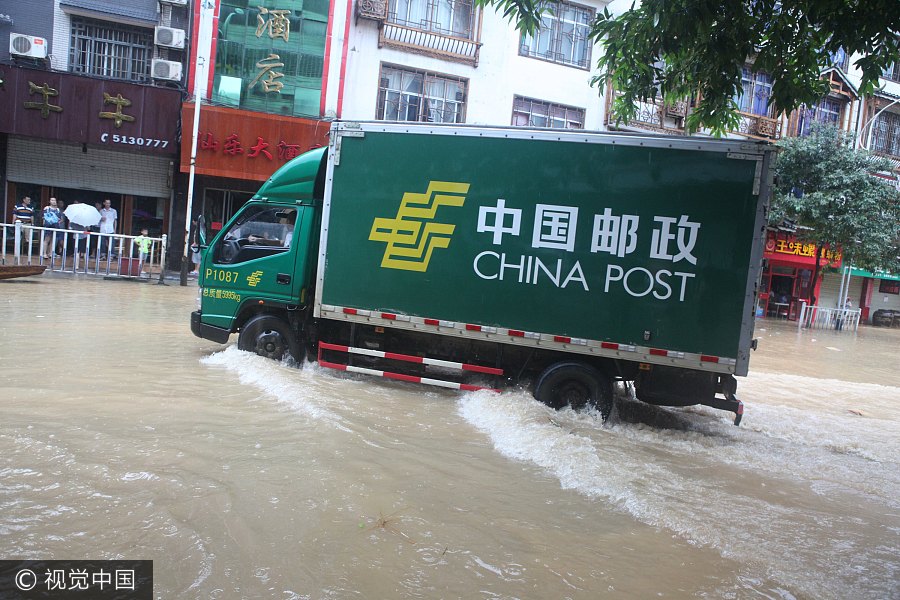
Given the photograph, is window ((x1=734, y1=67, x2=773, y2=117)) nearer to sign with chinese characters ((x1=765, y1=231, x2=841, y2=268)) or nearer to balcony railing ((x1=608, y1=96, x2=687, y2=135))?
balcony railing ((x1=608, y1=96, x2=687, y2=135))

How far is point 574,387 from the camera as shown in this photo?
6980 millimetres

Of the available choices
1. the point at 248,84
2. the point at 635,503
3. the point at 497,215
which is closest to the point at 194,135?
the point at 248,84

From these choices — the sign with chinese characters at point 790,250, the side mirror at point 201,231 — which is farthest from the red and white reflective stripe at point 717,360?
the sign with chinese characters at point 790,250

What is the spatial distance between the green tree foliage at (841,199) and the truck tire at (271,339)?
18.7 metres

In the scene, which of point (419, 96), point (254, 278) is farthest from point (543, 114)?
point (254, 278)

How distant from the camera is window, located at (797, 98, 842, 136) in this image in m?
25.7

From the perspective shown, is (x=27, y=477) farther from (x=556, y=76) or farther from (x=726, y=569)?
(x=556, y=76)

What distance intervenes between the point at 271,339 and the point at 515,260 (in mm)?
3170

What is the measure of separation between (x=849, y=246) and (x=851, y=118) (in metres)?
8.40

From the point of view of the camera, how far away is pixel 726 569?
3791 mm

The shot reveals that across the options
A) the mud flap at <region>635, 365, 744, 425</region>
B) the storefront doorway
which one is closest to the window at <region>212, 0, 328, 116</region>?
the mud flap at <region>635, 365, 744, 425</region>

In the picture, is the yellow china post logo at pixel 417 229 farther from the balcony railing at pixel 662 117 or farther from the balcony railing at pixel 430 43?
the balcony railing at pixel 662 117

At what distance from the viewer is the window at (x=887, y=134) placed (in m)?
28.0
